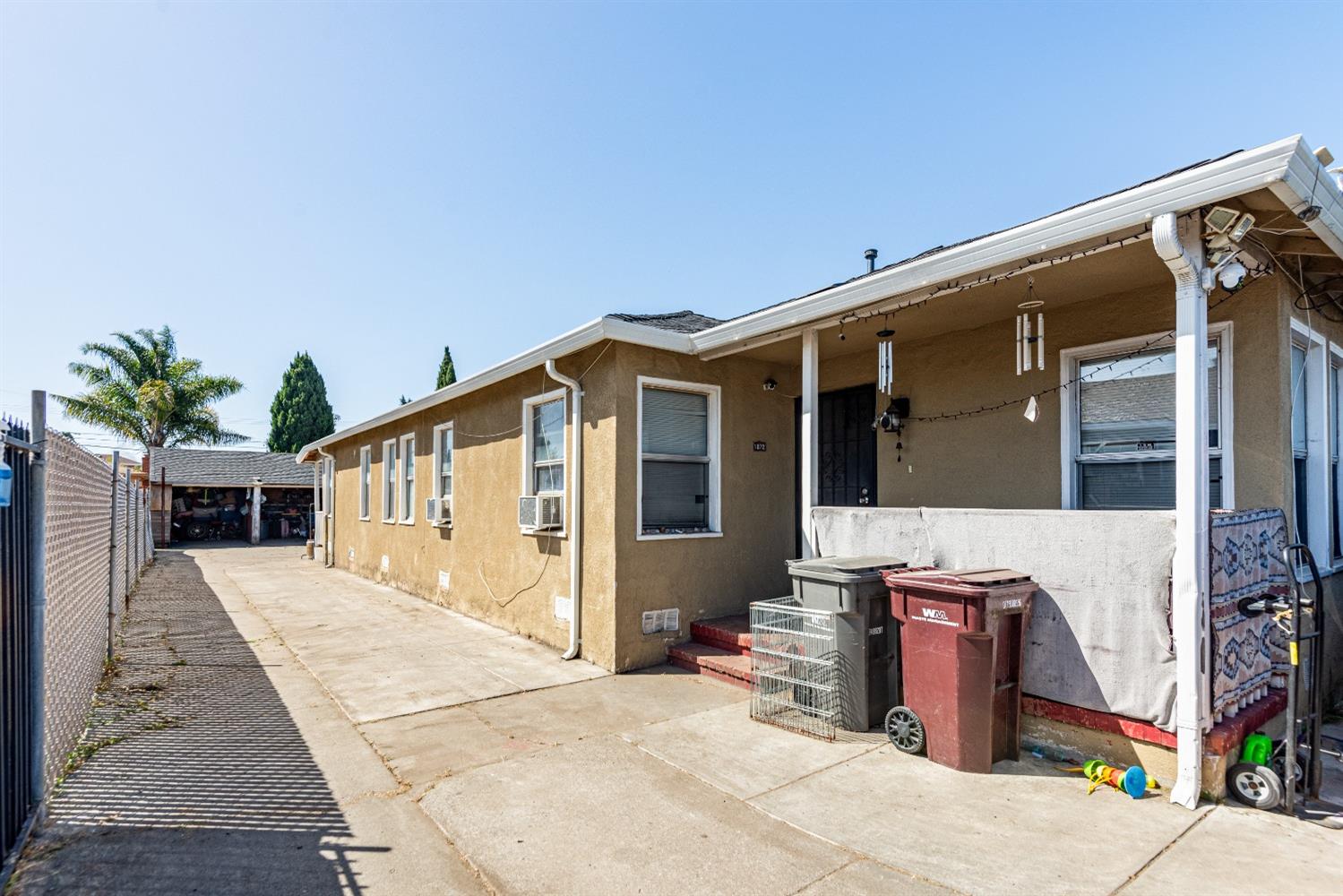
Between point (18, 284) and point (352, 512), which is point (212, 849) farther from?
point (18, 284)

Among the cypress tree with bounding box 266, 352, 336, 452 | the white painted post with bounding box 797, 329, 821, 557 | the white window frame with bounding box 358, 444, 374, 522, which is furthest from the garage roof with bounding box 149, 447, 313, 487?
the white painted post with bounding box 797, 329, 821, 557

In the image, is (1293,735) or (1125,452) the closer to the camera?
(1293,735)

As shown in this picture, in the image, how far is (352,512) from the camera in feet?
48.0

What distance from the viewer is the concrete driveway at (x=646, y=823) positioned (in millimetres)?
2543

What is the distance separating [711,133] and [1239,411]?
6877mm

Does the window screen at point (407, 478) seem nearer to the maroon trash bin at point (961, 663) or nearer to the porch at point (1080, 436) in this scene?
the porch at point (1080, 436)

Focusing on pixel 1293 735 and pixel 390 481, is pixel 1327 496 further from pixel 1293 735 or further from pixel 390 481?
pixel 390 481

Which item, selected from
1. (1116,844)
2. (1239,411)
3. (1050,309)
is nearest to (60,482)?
(1116,844)

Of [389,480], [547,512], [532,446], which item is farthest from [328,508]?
[547,512]

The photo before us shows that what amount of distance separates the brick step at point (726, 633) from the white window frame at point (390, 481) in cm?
778

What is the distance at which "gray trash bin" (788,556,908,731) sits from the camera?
4109 millimetres

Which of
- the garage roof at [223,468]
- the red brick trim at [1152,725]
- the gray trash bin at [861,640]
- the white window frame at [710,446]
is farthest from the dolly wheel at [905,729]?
the garage roof at [223,468]

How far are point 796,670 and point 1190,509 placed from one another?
2.49 metres

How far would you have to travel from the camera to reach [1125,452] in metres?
4.81
